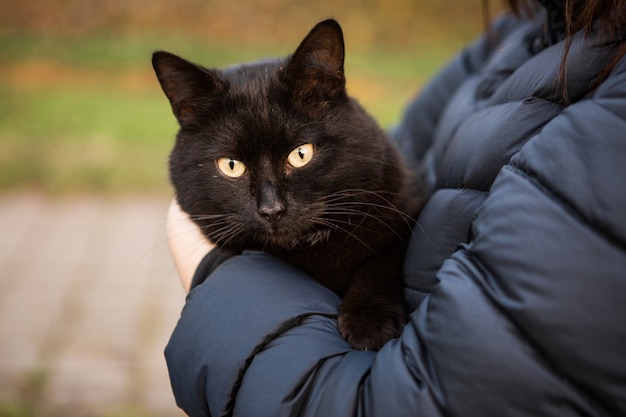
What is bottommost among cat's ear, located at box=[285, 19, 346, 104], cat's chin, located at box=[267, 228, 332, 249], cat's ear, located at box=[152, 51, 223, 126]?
cat's chin, located at box=[267, 228, 332, 249]

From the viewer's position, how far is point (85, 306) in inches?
97.9

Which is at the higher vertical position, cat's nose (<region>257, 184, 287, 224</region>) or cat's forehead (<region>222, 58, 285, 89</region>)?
cat's forehead (<region>222, 58, 285, 89</region>)

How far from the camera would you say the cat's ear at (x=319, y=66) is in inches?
44.6

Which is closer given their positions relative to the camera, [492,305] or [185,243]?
[492,305]

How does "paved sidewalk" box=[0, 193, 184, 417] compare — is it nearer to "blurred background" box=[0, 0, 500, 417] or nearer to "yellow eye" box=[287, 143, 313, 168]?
"blurred background" box=[0, 0, 500, 417]

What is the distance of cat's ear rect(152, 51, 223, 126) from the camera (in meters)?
1.19

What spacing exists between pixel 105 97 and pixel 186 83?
2.66m

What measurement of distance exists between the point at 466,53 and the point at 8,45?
10.0ft

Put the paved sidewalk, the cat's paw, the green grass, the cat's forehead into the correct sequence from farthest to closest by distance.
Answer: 1. the green grass
2. the paved sidewalk
3. the cat's forehead
4. the cat's paw

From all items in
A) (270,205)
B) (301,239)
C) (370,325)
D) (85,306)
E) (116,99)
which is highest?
(116,99)

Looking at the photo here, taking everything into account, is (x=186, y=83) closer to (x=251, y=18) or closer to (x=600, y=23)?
(x=600, y=23)

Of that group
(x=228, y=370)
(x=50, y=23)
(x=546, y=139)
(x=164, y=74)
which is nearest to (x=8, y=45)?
(x=50, y=23)

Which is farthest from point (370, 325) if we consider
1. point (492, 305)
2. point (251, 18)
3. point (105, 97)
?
point (105, 97)

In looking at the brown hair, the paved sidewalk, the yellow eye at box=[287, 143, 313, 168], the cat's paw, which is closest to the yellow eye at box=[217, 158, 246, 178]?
the yellow eye at box=[287, 143, 313, 168]
